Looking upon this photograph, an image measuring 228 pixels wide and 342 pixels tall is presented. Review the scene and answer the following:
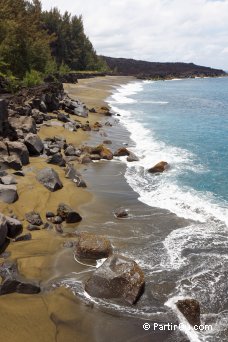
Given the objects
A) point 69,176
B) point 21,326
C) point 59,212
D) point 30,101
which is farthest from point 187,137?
point 21,326

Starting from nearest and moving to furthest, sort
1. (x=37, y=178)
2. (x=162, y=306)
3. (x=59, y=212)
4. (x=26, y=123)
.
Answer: (x=162, y=306) < (x=59, y=212) < (x=37, y=178) < (x=26, y=123)

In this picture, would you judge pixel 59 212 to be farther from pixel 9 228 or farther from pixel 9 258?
pixel 9 258

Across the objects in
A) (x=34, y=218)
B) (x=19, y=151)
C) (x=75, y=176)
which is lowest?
(x=34, y=218)

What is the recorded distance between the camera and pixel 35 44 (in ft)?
158

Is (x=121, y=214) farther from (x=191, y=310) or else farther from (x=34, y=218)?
(x=191, y=310)

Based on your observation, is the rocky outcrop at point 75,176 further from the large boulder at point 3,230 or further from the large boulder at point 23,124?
the large boulder at point 3,230

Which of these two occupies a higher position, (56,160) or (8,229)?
(56,160)

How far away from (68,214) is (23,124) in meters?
10.7

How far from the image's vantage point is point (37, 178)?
15648mm

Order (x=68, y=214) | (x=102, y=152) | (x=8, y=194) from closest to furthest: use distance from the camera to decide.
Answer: (x=68, y=214) < (x=8, y=194) < (x=102, y=152)

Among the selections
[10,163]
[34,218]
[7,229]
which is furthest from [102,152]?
[7,229]

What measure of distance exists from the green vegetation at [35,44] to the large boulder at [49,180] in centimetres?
1980

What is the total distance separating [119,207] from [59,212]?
2533 millimetres

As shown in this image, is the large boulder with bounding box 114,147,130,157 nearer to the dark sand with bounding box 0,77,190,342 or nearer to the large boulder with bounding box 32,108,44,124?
the dark sand with bounding box 0,77,190,342
